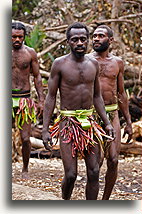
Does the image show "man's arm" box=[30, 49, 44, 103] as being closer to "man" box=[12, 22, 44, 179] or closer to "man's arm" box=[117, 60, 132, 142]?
"man" box=[12, 22, 44, 179]

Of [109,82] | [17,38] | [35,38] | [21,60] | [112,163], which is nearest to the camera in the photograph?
[112,163]

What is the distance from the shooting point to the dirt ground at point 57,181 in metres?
3.17

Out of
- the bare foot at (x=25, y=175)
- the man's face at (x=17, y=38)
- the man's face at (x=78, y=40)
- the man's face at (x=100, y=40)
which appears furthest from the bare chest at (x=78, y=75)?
the bare foot at (x=25, y=175)

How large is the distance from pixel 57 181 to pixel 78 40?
1908 millimetres

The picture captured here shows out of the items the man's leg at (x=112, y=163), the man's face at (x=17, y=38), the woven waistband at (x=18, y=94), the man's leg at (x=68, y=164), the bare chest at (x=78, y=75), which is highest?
the man's face at (x=17, y=38)

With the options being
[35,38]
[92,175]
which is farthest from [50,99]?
[35,38]

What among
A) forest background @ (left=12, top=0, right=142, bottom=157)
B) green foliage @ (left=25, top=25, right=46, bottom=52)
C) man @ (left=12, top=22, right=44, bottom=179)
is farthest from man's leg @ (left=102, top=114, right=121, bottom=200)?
green foliage @ (left=25, top=25, right=46, bottom=52)

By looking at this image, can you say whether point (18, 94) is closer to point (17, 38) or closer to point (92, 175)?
point (17, 38)

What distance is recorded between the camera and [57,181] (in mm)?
4191

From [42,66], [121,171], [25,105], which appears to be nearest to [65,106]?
[25,105]

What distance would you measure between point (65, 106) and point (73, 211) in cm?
72

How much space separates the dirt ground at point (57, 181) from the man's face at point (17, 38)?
4.08 feet

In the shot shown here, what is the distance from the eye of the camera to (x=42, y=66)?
628 cm

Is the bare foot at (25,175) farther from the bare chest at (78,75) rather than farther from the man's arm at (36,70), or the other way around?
the bare chest at (78,75)
